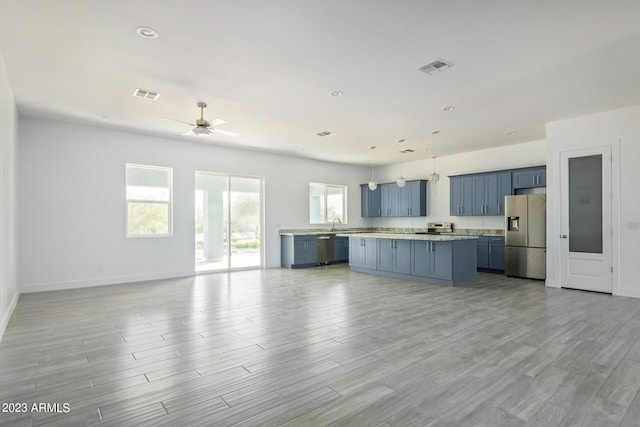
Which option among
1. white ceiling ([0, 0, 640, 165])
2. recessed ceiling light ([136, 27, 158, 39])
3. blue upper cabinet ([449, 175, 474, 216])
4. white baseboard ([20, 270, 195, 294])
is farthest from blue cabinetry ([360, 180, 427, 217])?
recessed ceiling light ([136, 27, 158, 39])

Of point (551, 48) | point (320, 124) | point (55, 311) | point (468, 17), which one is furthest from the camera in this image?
point (320, 124)

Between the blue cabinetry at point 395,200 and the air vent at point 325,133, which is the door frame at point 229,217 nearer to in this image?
the air vent at point 325,133

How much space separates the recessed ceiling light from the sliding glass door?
4624 millimetres

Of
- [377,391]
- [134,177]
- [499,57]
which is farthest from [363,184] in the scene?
[377,391]

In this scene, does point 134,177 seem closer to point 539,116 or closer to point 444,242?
point 444,242

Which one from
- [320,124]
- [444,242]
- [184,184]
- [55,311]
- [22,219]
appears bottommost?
[55,311]

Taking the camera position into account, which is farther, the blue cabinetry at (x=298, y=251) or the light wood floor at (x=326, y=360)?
the blue cabinetry at (x=298, y=251)

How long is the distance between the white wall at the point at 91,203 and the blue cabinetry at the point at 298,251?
2206mm

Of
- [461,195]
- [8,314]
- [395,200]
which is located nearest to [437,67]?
[461,195]

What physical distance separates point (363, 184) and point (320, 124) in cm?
493

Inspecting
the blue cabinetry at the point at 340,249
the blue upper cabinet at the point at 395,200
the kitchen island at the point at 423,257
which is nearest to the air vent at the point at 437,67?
the kitchen island at the point at 423,257

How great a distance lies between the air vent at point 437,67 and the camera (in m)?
3.61

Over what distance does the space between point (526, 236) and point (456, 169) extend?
265cm

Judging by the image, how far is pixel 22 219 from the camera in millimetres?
5582
